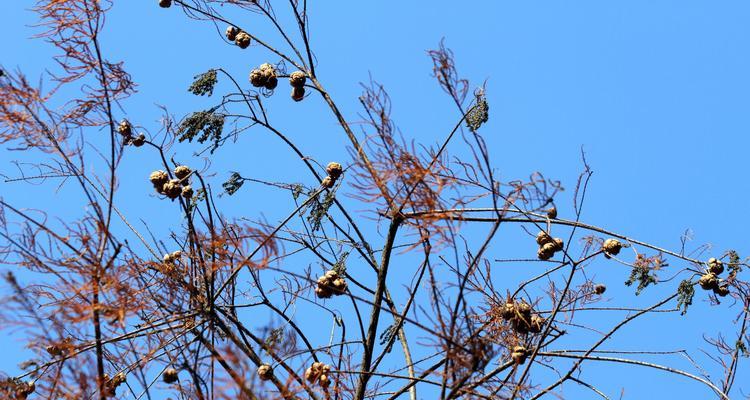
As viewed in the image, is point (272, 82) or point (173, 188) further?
point (272, 82)

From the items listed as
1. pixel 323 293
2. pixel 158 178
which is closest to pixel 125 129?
pixel 158 178

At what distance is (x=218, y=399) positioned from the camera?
8.89 ft

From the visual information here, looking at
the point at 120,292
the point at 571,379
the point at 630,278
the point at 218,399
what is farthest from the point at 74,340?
the point at 630,278

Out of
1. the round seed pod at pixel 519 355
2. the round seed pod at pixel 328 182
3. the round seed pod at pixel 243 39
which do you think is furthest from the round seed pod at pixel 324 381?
the round seed pod at pixel 243 39

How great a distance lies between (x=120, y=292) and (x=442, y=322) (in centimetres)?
110

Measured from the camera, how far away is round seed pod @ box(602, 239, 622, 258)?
3430mm

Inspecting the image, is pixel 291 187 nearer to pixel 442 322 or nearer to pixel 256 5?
pixel 256 5

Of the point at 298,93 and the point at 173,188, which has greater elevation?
the point at 298,93

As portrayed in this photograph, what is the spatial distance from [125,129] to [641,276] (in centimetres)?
199

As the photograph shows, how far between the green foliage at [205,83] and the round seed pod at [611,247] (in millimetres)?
1677

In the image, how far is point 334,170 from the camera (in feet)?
11.6

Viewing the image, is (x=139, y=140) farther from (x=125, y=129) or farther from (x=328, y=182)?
(x=328, y=182)

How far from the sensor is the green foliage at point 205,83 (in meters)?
3.81

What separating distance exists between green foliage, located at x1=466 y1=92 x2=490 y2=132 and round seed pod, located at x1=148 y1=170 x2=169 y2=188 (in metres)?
1.11
